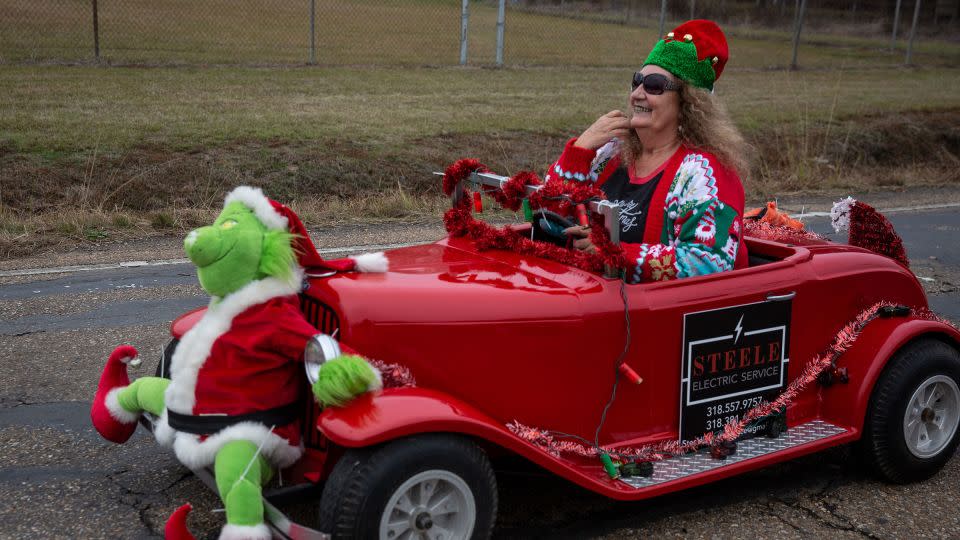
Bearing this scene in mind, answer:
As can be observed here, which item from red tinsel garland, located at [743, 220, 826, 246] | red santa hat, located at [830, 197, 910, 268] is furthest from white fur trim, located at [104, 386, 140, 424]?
red santa hat, located at [830, 197, 910, 268]

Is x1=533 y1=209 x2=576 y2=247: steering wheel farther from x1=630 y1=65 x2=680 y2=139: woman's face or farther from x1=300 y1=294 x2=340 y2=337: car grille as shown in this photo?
x1=300 y1=294 x2=340 y2=337: car grille

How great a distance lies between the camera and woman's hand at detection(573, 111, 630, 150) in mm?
4176

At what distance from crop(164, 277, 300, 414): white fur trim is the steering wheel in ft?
4.37

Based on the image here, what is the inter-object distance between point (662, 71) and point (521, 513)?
1826mm

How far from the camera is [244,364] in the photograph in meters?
3.12

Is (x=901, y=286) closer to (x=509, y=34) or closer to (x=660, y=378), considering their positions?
(x=660, y=378)

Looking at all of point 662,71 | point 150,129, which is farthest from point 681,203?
point 150,129

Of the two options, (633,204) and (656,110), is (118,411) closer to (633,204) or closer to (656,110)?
(633,204)

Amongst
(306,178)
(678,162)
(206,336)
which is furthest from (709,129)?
(306,178)

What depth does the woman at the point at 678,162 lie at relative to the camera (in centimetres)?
388

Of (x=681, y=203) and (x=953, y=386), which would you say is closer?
(x=681, y=203)

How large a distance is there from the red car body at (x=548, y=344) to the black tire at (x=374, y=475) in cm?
5

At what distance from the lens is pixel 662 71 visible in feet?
13.6

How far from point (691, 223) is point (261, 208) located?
1619 mm
